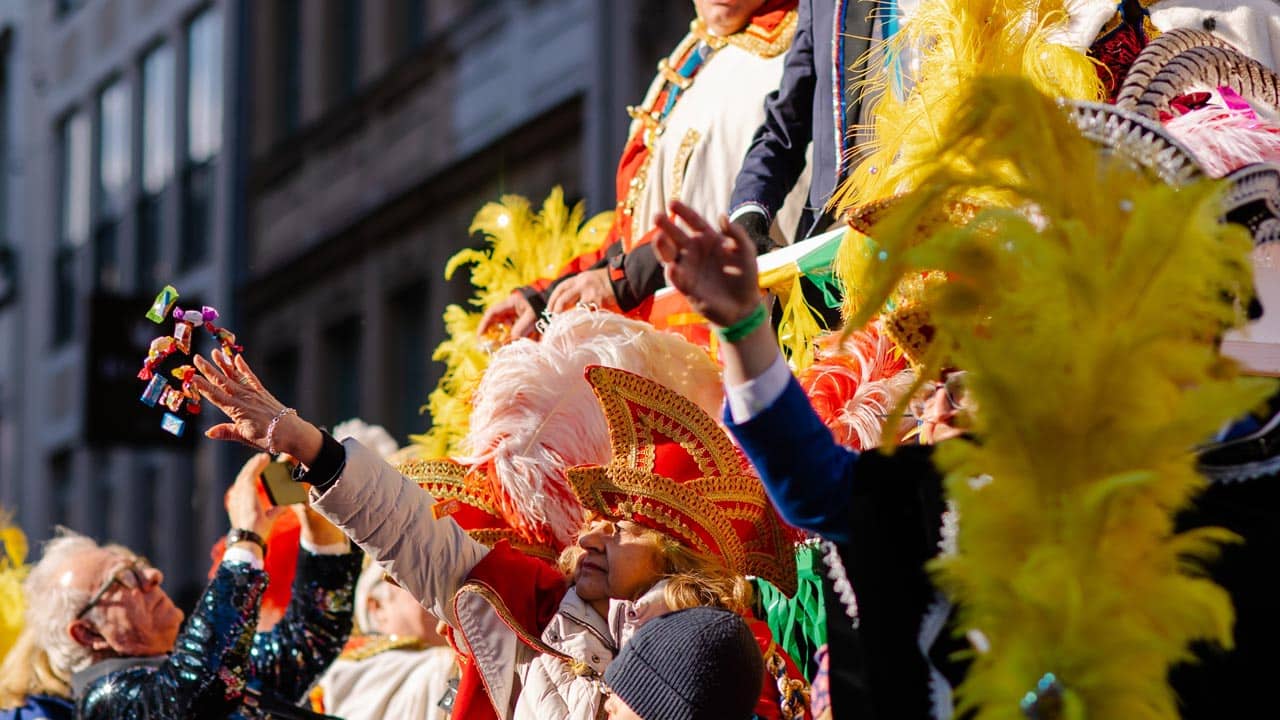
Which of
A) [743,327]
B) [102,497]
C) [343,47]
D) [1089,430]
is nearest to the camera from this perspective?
[1089,430]

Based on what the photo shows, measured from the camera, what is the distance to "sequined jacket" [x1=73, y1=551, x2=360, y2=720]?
3.94 metres

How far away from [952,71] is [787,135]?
75cm

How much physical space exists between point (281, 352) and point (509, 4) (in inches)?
201

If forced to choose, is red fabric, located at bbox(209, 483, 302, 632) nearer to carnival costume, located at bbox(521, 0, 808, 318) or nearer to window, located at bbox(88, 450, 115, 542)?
carnival costume, located at bbox(521, 0, 808, 318)

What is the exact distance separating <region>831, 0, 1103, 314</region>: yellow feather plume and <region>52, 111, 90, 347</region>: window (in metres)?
19.3

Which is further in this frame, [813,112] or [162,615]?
[162,615]

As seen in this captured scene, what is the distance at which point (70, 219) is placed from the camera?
22328mm

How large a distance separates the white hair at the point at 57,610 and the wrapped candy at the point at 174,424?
4.62ft

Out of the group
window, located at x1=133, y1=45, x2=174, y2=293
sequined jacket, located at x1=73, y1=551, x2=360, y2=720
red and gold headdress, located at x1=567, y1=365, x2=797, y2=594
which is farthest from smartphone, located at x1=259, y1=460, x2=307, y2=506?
window, located at x1=133, y1=45, x2=174, y2=293

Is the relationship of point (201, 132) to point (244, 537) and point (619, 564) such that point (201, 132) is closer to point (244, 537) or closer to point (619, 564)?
point (244, 537)

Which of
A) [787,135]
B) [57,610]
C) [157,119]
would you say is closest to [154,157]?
[157,119]

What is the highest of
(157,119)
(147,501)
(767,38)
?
(157,119)

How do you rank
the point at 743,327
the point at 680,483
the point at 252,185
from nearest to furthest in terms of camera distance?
the point at 743,327 < the point at 680,483 < the point at 252,185

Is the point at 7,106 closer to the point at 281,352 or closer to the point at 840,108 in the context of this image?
the point at 281,352
